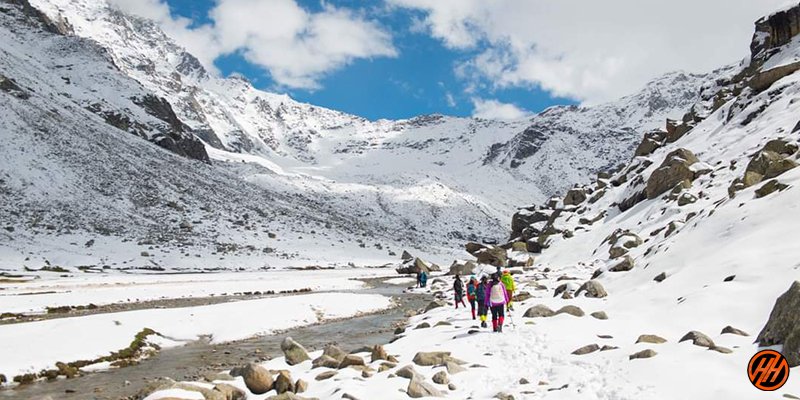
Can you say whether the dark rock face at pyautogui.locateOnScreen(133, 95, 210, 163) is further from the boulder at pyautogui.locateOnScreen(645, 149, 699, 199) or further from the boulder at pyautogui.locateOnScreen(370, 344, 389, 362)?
the boulder at pyautogui.locateOnScreen(370, 344, 389, 362)

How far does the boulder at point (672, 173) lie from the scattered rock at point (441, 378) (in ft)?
102

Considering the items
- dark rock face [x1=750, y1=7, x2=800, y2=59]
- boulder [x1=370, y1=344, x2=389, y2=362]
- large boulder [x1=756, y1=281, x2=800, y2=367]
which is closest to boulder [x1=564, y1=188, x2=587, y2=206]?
dark rock face [x1=750, y1=7, x2=800, y2=59]

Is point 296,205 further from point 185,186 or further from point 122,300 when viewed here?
point 122,300

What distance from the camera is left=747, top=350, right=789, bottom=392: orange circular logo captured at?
5836 mm

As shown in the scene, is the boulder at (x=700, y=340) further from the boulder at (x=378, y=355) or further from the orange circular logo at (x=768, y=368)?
the boulder at (x=378, y=355)

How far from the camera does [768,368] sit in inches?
241

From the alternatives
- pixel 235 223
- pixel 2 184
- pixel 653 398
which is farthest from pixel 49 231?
pixel 653 398

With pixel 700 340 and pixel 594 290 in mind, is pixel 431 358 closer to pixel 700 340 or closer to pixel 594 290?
pixel 700 340

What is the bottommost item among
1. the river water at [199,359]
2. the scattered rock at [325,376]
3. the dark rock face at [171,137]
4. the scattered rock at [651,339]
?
the river water at [199,359]

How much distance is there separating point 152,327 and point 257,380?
511 inches

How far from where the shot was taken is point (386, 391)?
11.6 m

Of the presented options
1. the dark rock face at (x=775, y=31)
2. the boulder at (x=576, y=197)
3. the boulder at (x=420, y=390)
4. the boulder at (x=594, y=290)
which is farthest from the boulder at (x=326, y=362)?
the dark rock face at (x=775, y=31)

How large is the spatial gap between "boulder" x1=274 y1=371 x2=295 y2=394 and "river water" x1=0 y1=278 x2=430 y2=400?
3822 millimetres

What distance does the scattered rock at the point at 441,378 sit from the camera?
12.1 m
